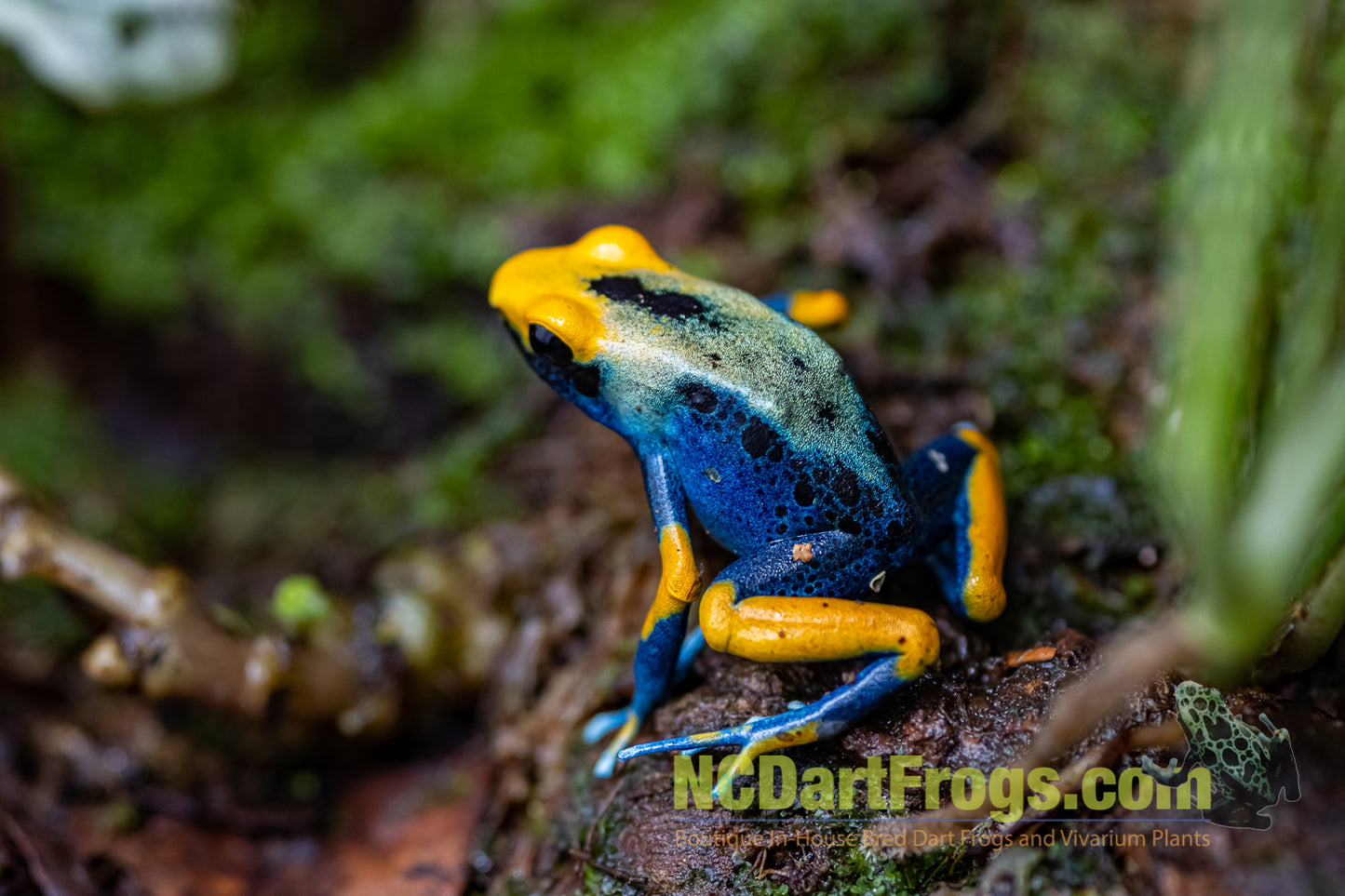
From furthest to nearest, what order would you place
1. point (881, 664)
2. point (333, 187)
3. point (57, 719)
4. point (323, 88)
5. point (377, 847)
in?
point (323, 88) → point (333, 187) → point (57, 719) → point (377, 847) → point (881, 664)

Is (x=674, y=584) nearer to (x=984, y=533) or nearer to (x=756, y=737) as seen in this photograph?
(x=756, y=737)

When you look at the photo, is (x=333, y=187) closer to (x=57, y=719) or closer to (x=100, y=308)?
(x=100, y=308)

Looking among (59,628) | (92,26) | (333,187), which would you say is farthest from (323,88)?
(59,628)

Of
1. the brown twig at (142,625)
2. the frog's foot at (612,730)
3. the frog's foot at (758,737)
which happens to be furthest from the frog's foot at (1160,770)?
the brown twig at (142,625)

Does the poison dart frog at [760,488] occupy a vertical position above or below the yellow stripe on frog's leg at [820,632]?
above

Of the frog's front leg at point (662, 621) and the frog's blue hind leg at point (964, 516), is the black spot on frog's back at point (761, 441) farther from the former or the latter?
the frog's blue hind leg at point (964, 516)

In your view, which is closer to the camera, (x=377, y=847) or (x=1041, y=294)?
(x=377, y=847)

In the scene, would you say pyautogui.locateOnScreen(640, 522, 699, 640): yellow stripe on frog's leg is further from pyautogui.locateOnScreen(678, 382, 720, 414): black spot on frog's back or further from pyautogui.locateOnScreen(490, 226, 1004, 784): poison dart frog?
pyautogui.locateOnScreen(678, 382, 720, 414): black spot on frog's back

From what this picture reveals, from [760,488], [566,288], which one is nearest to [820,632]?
[760,488]
